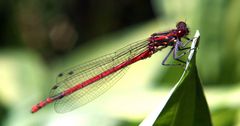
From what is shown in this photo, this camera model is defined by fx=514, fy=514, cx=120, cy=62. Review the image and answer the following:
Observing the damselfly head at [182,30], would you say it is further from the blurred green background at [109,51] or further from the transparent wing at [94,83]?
the blurred green background at [109,51]

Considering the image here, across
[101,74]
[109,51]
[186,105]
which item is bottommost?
[109,51]

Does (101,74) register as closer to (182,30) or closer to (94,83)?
(94,83)

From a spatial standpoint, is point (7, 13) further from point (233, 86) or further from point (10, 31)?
Answer: point (233, 86)

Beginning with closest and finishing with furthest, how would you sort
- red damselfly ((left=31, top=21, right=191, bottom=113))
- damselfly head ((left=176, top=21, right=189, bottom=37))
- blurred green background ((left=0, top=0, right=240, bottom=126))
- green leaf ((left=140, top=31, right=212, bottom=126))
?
green leaf ((left=140, top=31, right=212, bottom=126)) < damselfly head ((left=176, top=21, right=189, bottom=37)) < red damselfly ((left=31, top=21, right=191, bottom=113)) < blurred green background ((left=0, top=0, right=240, bottom=126))

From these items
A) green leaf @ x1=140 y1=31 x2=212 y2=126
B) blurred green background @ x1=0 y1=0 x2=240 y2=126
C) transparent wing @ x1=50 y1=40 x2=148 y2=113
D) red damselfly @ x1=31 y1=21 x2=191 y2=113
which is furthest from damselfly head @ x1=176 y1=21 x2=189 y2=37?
green leaf @ x1=140 y1=31 x2=212 y2=126

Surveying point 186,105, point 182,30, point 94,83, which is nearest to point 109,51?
point 94,83

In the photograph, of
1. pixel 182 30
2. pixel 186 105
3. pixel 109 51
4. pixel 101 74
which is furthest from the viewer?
pixel 109 51

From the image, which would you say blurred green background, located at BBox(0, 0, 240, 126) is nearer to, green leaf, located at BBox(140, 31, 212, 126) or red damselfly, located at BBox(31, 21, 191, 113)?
red damselfly, located at BBox(31, 21, 191, 113)

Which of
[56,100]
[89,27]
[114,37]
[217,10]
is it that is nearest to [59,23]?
[89,27]
